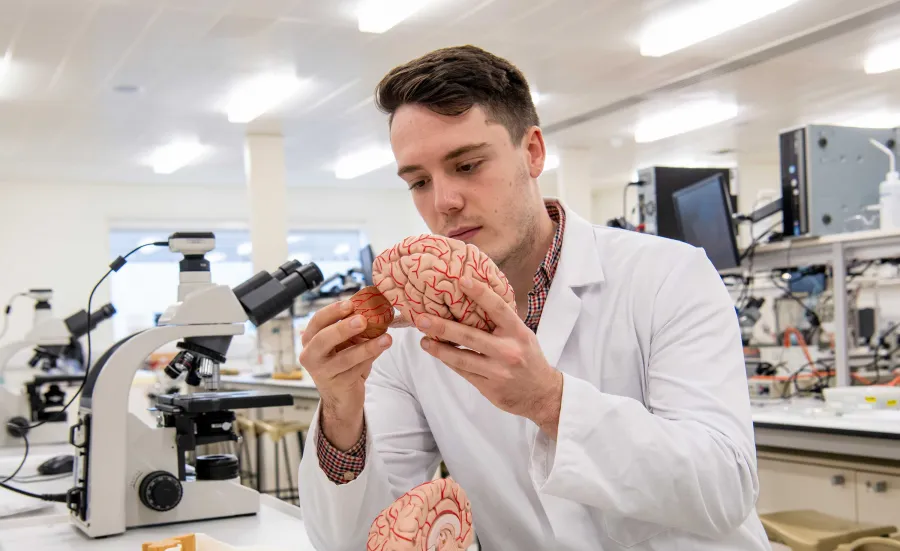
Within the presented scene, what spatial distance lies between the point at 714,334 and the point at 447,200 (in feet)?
1.41

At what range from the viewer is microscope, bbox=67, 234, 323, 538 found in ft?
5.52

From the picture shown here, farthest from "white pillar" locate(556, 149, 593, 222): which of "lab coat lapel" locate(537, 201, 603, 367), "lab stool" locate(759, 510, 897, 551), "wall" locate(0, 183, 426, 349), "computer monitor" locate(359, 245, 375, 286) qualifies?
"lab coat lapel" locate(537, 201, 603, 367)

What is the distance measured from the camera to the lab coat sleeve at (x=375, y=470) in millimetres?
1230

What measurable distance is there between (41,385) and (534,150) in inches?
118

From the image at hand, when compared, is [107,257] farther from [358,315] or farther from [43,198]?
[358,315]

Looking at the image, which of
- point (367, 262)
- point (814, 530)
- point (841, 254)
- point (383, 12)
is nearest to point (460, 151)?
point (814, 530)

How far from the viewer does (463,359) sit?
96 cm

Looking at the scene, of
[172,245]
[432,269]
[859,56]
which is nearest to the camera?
[432,269]

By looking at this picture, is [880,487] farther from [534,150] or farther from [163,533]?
[163,533]

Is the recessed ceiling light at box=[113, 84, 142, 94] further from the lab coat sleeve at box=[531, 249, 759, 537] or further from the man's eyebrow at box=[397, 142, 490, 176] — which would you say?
the lab coat sleeve at box=[531, 249, 759, 537]

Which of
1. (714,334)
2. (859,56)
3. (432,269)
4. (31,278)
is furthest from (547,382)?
(31,278)

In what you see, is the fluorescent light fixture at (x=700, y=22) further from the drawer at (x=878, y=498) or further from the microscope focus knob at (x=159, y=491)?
the microscope focus knob at (x=159, y=491)

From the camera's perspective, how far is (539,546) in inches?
49.9

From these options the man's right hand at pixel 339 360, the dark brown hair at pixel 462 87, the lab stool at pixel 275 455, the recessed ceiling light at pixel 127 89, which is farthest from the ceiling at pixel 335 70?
the man's right hand at pixel 339 360
